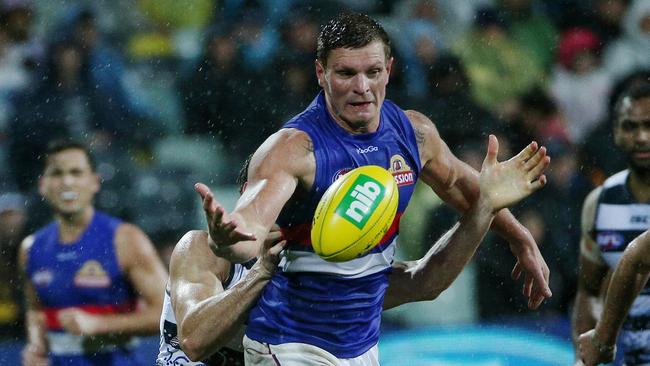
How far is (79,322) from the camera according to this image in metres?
6.09

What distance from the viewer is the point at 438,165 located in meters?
4.35

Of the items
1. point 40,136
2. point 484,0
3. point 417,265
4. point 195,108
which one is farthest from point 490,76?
point 417,265

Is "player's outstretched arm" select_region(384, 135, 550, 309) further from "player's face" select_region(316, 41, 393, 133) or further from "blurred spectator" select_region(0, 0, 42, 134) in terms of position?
"blurred spectator" select_region(0, 0, 42, 134)

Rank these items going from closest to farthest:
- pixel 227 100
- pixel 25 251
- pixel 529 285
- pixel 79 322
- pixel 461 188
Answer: pixel 461 188, pixel 529 285, pixel 79 322, pixel 25 251, pixel 227 100

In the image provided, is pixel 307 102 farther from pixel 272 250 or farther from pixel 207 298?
pixel 272 250

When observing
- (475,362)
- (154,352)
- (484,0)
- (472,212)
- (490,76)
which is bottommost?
(475,362)

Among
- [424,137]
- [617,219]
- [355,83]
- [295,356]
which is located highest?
[355,83]

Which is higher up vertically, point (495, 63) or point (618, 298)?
point (495, 63)

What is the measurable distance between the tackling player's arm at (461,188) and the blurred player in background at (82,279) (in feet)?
7.53

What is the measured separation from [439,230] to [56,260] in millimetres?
2579

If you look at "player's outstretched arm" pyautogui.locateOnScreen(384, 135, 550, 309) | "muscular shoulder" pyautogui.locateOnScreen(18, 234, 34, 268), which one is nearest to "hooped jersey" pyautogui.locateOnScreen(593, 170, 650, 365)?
"player's outstretched arm" pyautogui.locateOnScreen(384, 135, 550, 309)

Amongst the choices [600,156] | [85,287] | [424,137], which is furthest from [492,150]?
[600,156]

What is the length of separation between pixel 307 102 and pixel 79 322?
2660 millimetres

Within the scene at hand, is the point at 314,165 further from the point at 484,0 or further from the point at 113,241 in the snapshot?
the point at 484,0
